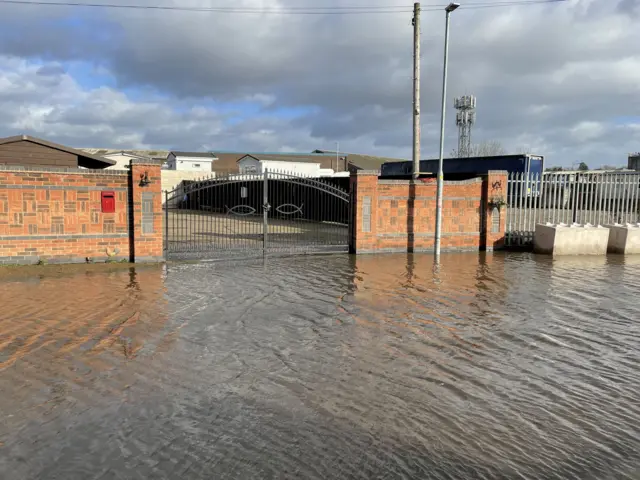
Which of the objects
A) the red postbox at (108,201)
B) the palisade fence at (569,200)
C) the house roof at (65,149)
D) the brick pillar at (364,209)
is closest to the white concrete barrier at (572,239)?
the palisade fence at (569,200)

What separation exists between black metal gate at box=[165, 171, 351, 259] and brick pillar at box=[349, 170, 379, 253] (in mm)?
454

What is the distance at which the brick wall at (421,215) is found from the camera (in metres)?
14.5

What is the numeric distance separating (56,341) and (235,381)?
2515 mm

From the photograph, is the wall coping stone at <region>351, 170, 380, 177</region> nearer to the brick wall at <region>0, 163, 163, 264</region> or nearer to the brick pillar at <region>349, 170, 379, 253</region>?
the brick pillar at <region>349, 170, 379, 253</region>

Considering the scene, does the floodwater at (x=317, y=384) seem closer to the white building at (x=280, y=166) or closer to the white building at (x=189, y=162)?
the white building at (x=280, y=166)

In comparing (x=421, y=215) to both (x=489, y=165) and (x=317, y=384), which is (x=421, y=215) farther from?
(x=489, y=165)

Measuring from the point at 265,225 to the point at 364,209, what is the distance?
2.80 meters

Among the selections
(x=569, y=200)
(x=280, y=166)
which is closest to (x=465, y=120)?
(x=280, y=166)

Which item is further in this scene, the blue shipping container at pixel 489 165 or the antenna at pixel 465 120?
the antenna at pixel 465 120

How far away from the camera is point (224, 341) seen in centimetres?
618

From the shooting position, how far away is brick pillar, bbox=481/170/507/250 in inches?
610

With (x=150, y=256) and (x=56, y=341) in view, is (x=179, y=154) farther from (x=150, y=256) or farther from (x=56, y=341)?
(x=56, y=341)

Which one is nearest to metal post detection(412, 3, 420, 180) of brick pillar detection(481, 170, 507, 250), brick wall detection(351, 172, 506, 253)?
brick wall detection(351, 172, 506, 253)

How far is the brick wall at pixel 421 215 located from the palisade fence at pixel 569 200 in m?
0.89
